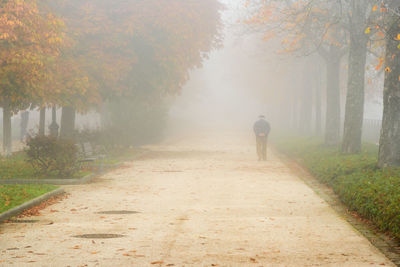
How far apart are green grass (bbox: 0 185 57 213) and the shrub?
246 centimetres

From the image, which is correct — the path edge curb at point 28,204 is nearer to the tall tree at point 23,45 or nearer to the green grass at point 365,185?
the tall tree at point 23,45

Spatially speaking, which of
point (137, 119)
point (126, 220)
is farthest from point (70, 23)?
point (126, 220)

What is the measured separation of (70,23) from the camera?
87.9 feet

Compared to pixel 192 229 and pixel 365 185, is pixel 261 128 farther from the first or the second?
pixel 192 229

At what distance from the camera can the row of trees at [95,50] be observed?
18812 millimetres

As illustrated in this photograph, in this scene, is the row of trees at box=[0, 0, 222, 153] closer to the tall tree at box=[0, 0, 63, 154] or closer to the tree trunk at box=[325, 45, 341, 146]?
the tall tree at box=[0, 0, 63, 154]

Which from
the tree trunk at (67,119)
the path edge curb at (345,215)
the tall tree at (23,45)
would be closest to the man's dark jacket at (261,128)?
the path edge curb at (345,215)

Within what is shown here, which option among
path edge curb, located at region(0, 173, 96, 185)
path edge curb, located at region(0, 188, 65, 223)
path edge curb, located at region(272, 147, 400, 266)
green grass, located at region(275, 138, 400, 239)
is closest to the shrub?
path edge curb, located at region(0, 173, 96, 185)

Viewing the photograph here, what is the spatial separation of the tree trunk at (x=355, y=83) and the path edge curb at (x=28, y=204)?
11.3 metres

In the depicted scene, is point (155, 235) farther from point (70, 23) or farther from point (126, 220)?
point (70, 23)

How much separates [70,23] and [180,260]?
21211 mm

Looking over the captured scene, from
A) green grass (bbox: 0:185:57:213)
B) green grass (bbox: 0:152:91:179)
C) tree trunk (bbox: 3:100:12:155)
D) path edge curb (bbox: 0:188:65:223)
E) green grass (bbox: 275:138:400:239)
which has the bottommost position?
path edge curb (bbox: 0:188:65:223)

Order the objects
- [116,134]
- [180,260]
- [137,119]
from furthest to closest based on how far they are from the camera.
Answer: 1. [137,119]
2. [116,134]
3. [180,260]

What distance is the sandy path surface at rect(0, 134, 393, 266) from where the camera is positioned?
24.5 feet
